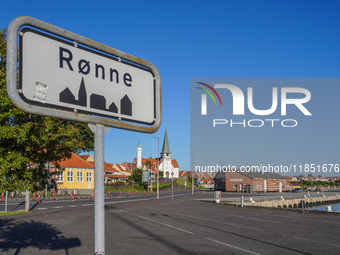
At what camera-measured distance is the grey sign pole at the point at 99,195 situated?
2369mm

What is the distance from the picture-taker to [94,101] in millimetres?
2408

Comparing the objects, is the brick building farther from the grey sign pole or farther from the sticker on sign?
the grey sign pole

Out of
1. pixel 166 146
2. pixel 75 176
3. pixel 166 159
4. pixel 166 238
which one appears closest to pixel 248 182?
pixel 75 176

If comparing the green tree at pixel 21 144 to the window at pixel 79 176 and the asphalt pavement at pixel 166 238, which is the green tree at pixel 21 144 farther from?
the window at pixel 79 176

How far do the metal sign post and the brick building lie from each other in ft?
293

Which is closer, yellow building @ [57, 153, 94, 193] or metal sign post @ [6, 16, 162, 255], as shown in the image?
metal sign post @ [6, 16, 162, 255]

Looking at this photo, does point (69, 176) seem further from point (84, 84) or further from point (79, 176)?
point (84, 84)

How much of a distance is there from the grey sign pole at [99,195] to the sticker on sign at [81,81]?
10 cm

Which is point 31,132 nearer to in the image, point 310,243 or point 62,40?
point 62,40

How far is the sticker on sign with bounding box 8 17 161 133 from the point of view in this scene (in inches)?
81.8

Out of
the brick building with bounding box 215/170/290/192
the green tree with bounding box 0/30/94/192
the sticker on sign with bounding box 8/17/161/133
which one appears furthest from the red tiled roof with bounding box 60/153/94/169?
the sticker on sign with bounding box 8/17/161/133

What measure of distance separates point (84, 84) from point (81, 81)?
3cm

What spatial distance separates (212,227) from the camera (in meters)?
18.3

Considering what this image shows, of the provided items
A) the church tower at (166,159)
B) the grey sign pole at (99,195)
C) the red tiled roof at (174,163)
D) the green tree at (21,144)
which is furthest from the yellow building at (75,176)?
the red tiled roof at (174,163)
